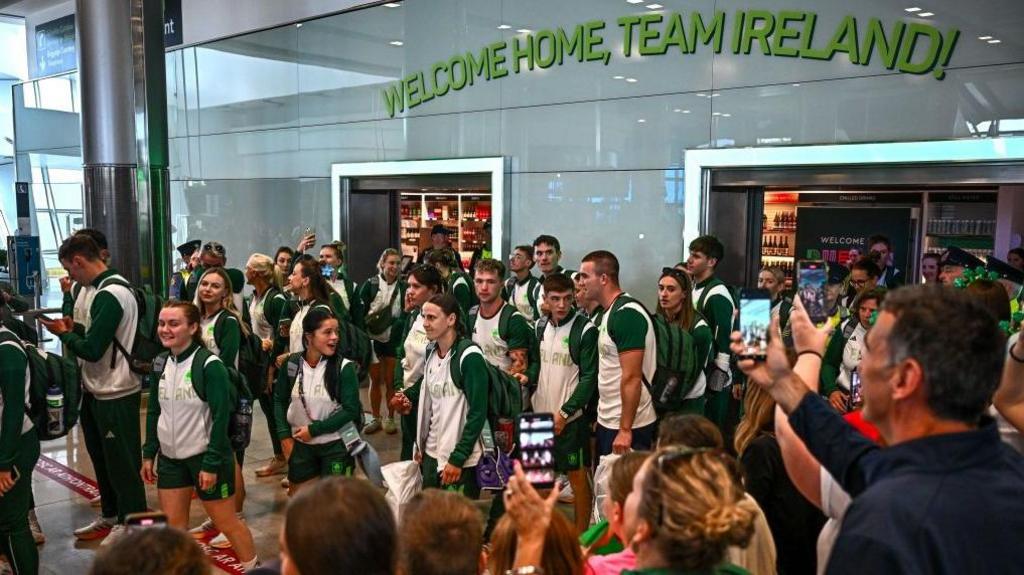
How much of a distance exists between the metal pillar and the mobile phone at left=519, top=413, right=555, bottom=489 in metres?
7.91

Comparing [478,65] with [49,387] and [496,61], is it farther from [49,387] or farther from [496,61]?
[49,387]

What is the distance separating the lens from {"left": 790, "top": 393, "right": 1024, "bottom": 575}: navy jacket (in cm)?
151

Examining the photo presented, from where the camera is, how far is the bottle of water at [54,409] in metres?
4.41

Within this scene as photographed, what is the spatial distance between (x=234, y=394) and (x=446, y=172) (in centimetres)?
639

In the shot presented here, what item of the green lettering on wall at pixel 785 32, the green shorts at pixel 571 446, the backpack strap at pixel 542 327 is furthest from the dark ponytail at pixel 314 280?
the green lettering on wall at pixel 785 32

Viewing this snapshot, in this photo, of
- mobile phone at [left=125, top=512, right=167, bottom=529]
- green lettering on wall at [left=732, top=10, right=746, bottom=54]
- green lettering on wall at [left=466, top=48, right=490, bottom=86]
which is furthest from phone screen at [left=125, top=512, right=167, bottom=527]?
green lettering on wall at [left=466, top=48, right=490, bottom=86]

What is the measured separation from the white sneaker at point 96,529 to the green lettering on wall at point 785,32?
6.58m

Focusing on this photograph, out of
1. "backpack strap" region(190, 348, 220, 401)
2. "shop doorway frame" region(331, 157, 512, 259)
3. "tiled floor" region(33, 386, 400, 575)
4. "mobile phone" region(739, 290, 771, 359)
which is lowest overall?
"tiled floor" region(33, 386, 400, 575)

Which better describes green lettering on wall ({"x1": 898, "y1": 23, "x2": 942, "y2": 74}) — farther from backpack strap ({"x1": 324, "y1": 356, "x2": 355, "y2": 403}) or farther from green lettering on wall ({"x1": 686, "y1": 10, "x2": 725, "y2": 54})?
backpack strap ({"x1": 324, "y1": 356, "x2": 355, "y2": 403})

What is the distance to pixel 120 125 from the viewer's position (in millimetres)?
9117

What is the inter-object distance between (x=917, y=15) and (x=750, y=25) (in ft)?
4.81

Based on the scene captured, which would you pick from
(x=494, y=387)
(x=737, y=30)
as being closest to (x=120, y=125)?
(x=737, y=30)

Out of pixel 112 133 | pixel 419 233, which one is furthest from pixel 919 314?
pixel 419 233

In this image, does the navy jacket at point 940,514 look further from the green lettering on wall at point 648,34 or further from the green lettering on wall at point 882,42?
the green lettering on wall at point 648,34
